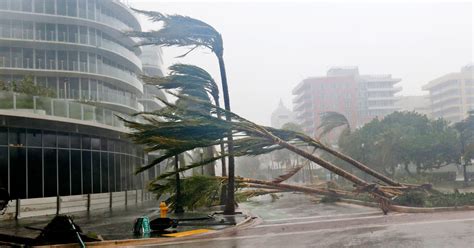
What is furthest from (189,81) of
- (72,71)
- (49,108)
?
(72,71)

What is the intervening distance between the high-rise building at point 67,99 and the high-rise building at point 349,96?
9200 cm

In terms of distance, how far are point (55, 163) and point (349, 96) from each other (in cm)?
11938

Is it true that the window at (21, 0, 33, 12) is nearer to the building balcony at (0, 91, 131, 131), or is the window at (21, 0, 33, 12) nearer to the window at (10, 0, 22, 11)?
the window at (10, 0, 22, 11)

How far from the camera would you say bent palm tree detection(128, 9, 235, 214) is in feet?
63.5

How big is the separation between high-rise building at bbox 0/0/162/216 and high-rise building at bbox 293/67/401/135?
91999mm

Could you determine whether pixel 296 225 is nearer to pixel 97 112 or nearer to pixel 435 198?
pixel 435 198

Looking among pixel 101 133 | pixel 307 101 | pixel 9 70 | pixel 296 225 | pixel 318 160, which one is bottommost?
pixel 296 225

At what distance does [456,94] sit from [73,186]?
409 feet

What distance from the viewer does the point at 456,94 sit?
5148 inches

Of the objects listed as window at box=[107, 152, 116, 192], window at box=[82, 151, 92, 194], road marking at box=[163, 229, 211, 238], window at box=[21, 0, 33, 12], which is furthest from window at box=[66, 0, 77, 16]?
road marking at box=[163, 229, 211, 238]

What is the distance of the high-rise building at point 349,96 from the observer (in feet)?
456

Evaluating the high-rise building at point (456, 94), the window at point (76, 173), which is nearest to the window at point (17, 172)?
the window at point (76, 173)

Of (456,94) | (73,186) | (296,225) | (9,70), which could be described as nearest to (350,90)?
(456,94)

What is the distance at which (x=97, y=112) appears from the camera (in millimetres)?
29641
